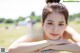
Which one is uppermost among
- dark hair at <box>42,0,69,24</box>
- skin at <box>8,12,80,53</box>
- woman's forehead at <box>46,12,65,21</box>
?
dark hair at <box>42,0,69,24</box>

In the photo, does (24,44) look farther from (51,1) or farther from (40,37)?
(51,1)

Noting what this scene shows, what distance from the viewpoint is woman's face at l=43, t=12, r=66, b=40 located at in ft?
3.60

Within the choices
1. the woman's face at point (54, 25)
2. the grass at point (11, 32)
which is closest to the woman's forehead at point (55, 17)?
the woman's face at point (54, 25)

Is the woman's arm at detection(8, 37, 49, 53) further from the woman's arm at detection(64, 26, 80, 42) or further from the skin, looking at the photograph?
the woman's arm at detection(64, 26, 80, 42)

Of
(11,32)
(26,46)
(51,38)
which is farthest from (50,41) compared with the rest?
(11,32)

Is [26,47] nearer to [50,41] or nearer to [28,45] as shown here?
[28,45]

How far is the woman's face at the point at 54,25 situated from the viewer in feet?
3.60

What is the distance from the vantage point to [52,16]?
1099mm

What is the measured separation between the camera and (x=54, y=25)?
3.62 feet

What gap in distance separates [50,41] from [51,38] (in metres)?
0.05

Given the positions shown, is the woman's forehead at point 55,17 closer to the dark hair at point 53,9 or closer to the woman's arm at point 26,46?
the dark hair at point 53,9

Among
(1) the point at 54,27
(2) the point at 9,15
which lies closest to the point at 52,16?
(1) the point at 54,27

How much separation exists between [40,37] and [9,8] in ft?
1.00

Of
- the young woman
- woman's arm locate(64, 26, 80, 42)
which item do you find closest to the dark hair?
the young woman
